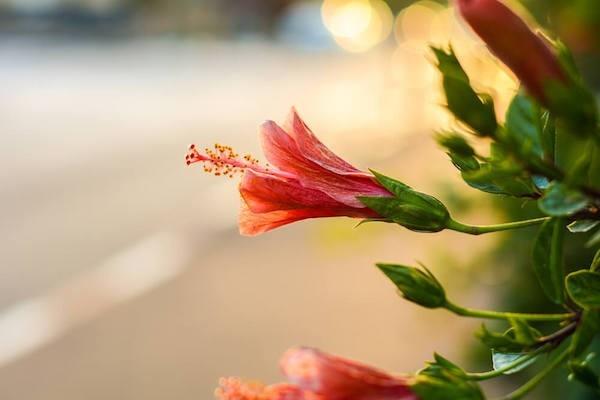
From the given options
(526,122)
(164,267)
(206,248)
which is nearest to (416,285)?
(526,122)

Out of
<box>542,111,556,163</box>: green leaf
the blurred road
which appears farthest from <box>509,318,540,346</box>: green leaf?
the blurred road

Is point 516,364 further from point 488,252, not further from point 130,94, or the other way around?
point 130,94

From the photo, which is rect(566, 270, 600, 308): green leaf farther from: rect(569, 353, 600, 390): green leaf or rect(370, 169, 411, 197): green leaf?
rect(370, 169, 411, 197): green leaf

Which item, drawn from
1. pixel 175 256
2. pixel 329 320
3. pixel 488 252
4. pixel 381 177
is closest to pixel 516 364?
pixel 381 177

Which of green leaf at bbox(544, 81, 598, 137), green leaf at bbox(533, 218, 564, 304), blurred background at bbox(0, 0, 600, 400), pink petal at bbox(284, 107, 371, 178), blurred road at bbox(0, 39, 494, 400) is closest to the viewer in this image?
green leaf at bbox(544, 81, 598, 137)

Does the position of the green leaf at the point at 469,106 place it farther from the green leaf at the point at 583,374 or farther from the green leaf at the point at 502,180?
the green leaf at the point at 583,374

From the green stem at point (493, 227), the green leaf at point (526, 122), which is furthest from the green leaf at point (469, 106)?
the green stem at point (493, 227)
